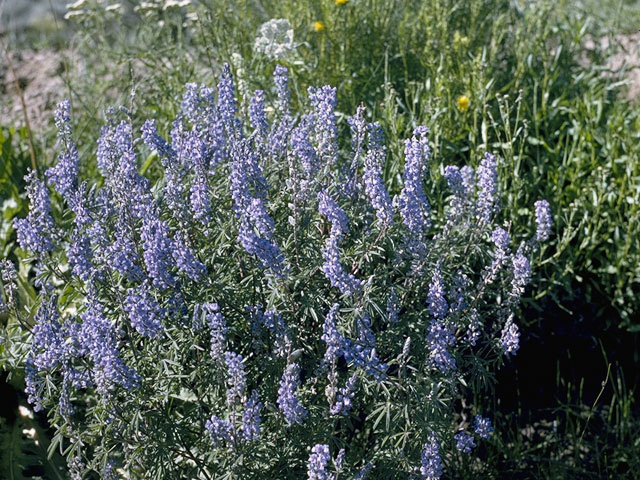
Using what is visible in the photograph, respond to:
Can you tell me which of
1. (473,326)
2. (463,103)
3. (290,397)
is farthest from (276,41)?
(290,397)

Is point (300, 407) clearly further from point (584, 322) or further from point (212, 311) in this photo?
point (584, 322)

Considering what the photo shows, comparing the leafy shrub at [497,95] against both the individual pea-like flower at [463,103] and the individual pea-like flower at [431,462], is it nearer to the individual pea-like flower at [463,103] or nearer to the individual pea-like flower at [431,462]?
the individual pea-like flower at [463,103]

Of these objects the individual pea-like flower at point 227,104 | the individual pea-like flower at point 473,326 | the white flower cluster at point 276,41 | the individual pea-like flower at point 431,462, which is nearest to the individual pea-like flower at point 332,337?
the individual pea-like flower at point 431,462

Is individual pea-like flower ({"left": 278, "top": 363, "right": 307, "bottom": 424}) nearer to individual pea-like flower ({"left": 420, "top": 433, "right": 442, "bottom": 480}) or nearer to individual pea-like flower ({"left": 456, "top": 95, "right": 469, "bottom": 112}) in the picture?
individual pea-like flower ({"left": 420, "top": 433, "right": 442, "bottom": 480})

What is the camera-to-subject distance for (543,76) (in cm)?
424

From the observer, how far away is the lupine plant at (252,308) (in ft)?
7.26

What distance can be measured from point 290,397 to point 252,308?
1.20 feet

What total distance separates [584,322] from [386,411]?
72.4 inches

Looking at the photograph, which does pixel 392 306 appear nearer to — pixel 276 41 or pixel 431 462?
pixel 431 462

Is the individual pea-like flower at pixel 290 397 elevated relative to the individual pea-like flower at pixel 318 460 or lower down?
elevated

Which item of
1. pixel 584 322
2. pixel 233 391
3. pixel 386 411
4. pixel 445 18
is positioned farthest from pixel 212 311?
pixel 445 18

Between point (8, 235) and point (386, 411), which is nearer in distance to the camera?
point (386, 411)

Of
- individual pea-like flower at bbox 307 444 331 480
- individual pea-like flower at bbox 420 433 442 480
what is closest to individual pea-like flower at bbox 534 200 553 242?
individual pea-like flower at bbox 420 433 442 480

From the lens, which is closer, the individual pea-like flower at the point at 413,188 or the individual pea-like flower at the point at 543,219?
the individual pea-like flower at the point at 413,188
